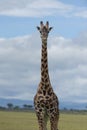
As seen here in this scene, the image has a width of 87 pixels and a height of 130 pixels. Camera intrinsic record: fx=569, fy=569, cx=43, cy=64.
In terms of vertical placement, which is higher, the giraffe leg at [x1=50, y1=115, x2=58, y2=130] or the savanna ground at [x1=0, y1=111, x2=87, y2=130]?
the savanna ground at [x1=0, y1=111, x2=87, y2=130]

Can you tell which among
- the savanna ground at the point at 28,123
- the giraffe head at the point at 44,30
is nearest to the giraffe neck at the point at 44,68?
the giraffe head at the point at 44,30

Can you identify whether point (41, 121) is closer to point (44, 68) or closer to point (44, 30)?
point (44, 68)

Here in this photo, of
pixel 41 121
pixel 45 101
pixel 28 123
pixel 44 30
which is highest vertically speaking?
pixel 28 123

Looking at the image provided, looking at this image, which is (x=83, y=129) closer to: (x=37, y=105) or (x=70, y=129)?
(x=70, y=129)

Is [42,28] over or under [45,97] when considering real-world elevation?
over

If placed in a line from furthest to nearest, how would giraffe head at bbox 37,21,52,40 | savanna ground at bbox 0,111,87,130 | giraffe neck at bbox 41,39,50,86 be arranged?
savanna ground at bbox 0,111,87,130
giraffe neck at bbox 41,39,50,86
giraffe head at bbox 37,21,52,40

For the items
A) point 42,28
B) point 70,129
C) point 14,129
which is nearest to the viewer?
point 42,28

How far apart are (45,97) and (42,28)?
138 centimetres

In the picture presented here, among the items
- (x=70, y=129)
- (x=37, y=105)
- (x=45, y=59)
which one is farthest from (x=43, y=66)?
(x=70, y=129)

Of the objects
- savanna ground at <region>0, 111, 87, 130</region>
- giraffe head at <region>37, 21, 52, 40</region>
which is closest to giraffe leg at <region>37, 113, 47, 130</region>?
giraffe head at <region>37, 21, 52, 40</region>

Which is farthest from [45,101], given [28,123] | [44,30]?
[28,123]

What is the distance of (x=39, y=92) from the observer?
37.9 feet

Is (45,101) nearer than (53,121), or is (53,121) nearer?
(45,101)

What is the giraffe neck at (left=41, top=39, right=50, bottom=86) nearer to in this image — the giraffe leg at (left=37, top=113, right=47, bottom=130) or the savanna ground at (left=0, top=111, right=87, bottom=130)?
the giraffe leg at (left=37, top=113, right=47, bottom=130)
